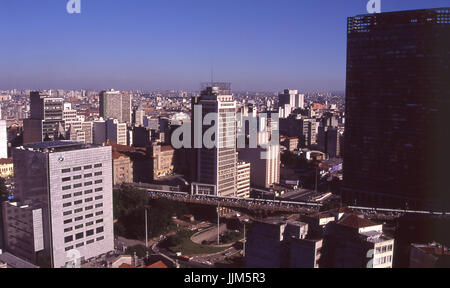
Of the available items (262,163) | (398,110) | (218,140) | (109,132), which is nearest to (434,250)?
(398,110)

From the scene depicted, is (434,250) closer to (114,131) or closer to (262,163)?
(262,163)

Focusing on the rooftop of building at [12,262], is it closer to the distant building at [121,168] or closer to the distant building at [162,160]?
Answer: the distant building at [121,168]

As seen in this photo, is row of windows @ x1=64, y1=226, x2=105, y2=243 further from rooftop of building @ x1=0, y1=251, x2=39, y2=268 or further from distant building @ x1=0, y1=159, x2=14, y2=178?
distant building @ x1=0, y1=159, x2=14, y2=178

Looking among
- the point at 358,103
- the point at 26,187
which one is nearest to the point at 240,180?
the point at 358,103

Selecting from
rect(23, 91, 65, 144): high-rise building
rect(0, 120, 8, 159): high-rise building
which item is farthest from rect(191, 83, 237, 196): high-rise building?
rect(0, 120, 8, 159): high-rise building

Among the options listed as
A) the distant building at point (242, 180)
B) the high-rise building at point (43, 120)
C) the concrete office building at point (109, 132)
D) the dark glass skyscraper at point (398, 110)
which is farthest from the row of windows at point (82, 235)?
the concrete office building at point (109, 132)

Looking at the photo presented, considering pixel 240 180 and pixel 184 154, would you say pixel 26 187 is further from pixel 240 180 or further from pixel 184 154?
pixel 184 154
